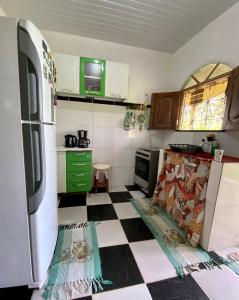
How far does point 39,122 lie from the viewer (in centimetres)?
100

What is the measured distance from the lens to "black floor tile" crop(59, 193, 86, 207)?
2.37 meters

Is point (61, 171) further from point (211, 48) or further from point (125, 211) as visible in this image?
point (211, 48)

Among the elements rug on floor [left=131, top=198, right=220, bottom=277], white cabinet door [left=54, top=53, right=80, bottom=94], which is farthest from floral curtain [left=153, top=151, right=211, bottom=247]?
white cabinet door [left=54, top=53, right=80, bottom=94]

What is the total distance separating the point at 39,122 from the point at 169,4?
2.10m

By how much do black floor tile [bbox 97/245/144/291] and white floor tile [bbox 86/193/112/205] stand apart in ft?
3.15

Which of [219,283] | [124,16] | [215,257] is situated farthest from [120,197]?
[124,16]

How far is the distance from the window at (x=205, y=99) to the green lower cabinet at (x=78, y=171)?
1795 mm

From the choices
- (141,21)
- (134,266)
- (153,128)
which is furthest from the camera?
(153,128)

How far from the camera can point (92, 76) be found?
2.39 meters

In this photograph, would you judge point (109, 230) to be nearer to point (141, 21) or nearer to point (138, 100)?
point (138, 100)

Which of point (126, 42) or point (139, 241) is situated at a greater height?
point (126, 42)

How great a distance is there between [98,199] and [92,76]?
6.72 ft

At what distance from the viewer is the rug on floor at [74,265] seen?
3.71 ft


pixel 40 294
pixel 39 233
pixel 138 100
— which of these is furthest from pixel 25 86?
pixel 138 100
